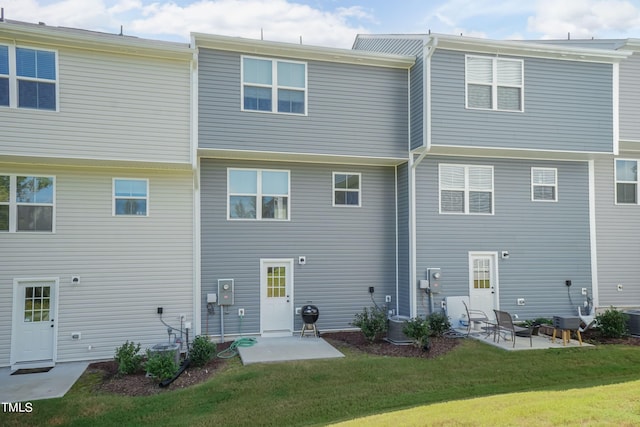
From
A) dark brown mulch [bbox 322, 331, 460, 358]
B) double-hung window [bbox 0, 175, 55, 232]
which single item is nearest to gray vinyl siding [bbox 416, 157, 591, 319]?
dark brown mulch [bbox 322, 331, 460, 358]

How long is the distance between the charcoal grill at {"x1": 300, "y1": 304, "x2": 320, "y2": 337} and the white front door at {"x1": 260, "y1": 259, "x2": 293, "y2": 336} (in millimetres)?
379

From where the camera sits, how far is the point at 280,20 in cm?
1789

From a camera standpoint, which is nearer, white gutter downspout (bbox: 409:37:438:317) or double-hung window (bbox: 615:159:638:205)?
white gutter downspout (bbox: 409:37:438:317)

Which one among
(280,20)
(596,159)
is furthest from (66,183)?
(596,159)

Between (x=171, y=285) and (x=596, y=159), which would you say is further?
(x=596, y=159)

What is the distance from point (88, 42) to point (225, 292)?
6.07 metres

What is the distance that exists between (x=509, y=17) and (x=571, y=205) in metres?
6.75

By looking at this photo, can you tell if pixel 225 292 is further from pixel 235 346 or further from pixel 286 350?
pixel 286 350

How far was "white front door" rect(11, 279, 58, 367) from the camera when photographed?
341 inches

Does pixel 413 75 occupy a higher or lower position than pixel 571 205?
higher

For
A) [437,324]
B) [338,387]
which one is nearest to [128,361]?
[338,387]

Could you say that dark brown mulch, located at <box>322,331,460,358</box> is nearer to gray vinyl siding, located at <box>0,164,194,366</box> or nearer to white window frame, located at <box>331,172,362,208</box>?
white window frame, located at <box>331,172,362,208</box>

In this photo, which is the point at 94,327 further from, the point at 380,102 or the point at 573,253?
the point at 573,253

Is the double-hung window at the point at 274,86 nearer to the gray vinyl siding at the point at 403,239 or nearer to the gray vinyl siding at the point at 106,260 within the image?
the gray vinyl siding at the point at 106,260
